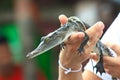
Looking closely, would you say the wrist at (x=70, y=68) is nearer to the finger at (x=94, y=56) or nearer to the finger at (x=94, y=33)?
the finger at (x=94, y=56)

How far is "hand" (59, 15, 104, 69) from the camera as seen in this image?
8.94ft

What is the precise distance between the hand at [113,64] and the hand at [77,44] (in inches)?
5.0

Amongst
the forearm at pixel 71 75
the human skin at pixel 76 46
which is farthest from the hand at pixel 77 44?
the forearm at pixel 71 75

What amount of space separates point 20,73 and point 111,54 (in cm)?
305

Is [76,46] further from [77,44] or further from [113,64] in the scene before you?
[113,64]

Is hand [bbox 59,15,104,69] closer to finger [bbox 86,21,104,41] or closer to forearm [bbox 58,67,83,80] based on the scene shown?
finger [bbox 86,21,104,41]

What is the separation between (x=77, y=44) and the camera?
2.75 metres

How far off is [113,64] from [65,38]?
29 centimetres

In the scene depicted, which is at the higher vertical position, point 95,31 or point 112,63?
point 95,31

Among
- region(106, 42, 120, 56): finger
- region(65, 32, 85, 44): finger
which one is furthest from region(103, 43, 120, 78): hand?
region(65, 32, 85, 44): finger

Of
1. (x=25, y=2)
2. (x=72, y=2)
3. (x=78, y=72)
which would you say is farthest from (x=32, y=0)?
(x=78, y=72)

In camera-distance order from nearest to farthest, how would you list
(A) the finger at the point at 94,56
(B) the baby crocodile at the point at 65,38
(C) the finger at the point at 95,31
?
1. (B) the baby crocodile at the point at 65,38
2. (C) the finger at the point at 95,31
3. (A) the finger at the point at 94,56

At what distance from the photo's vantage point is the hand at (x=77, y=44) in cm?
272

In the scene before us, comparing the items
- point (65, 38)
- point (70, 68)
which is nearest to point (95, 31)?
point (65, 38)
